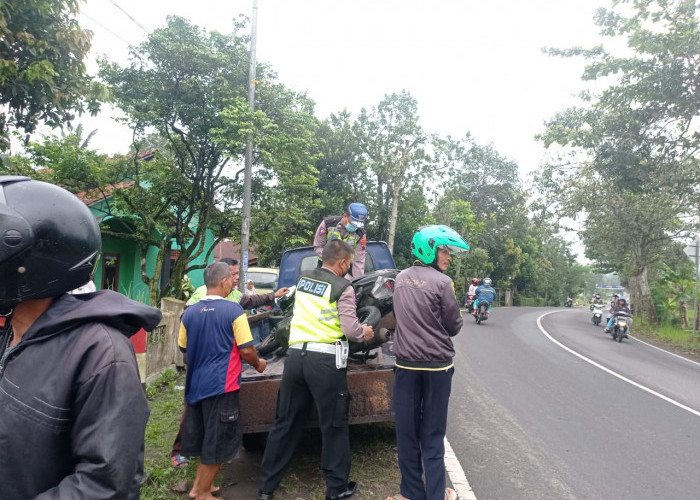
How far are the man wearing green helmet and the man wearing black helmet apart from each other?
8.30 feet

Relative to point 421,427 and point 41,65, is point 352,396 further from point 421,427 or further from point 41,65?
point 41,65

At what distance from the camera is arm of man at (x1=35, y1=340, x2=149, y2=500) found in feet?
4.40

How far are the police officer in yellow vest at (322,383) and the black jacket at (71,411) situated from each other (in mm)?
2445

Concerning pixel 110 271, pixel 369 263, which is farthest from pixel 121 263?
pixel 369 263

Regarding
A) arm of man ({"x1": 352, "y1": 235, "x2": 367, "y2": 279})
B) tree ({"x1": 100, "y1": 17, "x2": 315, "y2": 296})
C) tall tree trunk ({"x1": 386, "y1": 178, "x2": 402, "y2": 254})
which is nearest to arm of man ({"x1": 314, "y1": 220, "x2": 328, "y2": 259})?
arm of man ({"x1": 352, "y1": 235, "x2": 367, "y2": 279})

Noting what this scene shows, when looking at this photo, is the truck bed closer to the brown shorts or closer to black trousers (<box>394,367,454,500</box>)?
the brown shorts

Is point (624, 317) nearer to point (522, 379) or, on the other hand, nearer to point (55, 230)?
point (522, 379)

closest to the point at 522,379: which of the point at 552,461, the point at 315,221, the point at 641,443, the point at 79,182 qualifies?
the point at 641,443

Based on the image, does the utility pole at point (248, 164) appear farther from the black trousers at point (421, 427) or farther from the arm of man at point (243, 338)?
the black trousers at point (421, 427)

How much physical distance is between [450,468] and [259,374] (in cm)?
194

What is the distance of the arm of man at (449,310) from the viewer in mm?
3785

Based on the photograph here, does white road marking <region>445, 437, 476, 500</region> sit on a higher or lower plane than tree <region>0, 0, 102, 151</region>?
lower

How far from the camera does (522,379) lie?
8.88m

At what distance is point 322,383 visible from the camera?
151 inches
